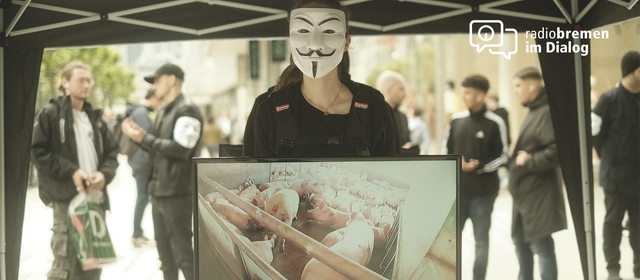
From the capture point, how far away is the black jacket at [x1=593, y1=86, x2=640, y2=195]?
257 inches

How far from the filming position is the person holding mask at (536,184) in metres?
5.97

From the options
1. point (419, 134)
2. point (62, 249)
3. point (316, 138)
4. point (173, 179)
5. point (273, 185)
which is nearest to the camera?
point (273, 185)

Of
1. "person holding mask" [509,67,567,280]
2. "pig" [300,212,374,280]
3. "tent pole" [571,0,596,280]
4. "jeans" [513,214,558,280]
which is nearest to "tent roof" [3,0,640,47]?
"tent pole" [571,0,596,280]

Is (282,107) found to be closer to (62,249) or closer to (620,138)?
(62,249)

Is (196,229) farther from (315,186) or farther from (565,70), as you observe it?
(565,70)

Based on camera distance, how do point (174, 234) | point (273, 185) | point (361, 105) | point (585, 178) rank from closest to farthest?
point (273, 185)
point (361, 105)
point (585, 178)
point (174, 234)

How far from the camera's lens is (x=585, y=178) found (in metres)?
5.25

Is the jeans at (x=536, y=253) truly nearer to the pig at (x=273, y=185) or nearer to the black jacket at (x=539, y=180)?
the black jacket at (x=539, y=180)

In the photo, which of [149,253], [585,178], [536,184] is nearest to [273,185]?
[585,178]

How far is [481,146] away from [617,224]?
4.59 feet

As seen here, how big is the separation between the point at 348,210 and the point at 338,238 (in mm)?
98

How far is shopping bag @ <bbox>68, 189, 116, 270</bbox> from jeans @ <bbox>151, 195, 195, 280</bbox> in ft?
1.27

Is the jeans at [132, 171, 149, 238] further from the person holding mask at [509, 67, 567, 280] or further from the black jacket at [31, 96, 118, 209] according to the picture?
the person holding mask at [509, 67, 567, 280]

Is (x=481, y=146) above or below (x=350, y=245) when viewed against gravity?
above
